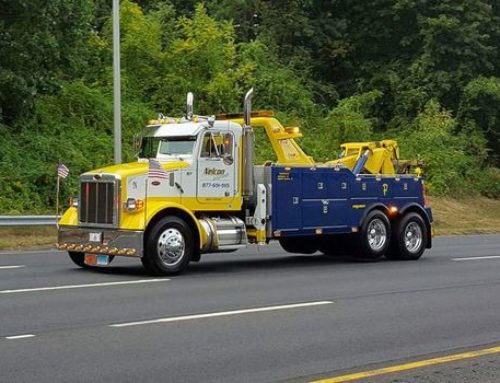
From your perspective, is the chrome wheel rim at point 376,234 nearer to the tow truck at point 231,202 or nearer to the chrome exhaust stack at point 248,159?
the tow truck at point 231,202

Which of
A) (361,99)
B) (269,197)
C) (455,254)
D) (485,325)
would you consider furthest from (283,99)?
(485,325)

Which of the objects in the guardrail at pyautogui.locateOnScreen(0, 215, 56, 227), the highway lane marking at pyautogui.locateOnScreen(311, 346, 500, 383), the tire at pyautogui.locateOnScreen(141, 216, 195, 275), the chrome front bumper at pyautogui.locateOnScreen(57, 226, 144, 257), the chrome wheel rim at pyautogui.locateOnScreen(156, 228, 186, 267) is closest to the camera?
the highway lane marking at pyautogui.locateOnScreen(311, 346, 500, 383)

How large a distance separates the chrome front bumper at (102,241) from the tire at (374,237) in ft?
18.3

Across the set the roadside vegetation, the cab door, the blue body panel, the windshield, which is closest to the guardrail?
the roadside vegetation

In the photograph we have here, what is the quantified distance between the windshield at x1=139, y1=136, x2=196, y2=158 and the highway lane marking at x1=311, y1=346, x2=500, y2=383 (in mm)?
8235

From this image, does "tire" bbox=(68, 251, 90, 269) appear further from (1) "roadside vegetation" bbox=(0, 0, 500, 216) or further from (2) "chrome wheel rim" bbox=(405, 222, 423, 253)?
(1) "roadside vegetation" bbox=(0, 0, 500, 216)

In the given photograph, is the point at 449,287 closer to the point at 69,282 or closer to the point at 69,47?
the point at 69,282

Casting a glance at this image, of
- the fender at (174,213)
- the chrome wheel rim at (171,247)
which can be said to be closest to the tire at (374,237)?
the fender at (174,213)

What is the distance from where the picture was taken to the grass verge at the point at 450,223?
21.3 metres

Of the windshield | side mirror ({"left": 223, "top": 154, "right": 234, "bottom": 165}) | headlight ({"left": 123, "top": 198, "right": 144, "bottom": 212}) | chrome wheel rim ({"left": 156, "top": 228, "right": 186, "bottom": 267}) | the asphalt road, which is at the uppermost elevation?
the windshield

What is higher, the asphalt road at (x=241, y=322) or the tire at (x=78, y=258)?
the tire at (x=78, y=258)

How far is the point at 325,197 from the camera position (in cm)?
1727

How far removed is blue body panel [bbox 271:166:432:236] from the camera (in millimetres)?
16500

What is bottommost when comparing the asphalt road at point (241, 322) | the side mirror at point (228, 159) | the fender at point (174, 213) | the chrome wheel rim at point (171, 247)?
the asphalt road at point (241, 322)
